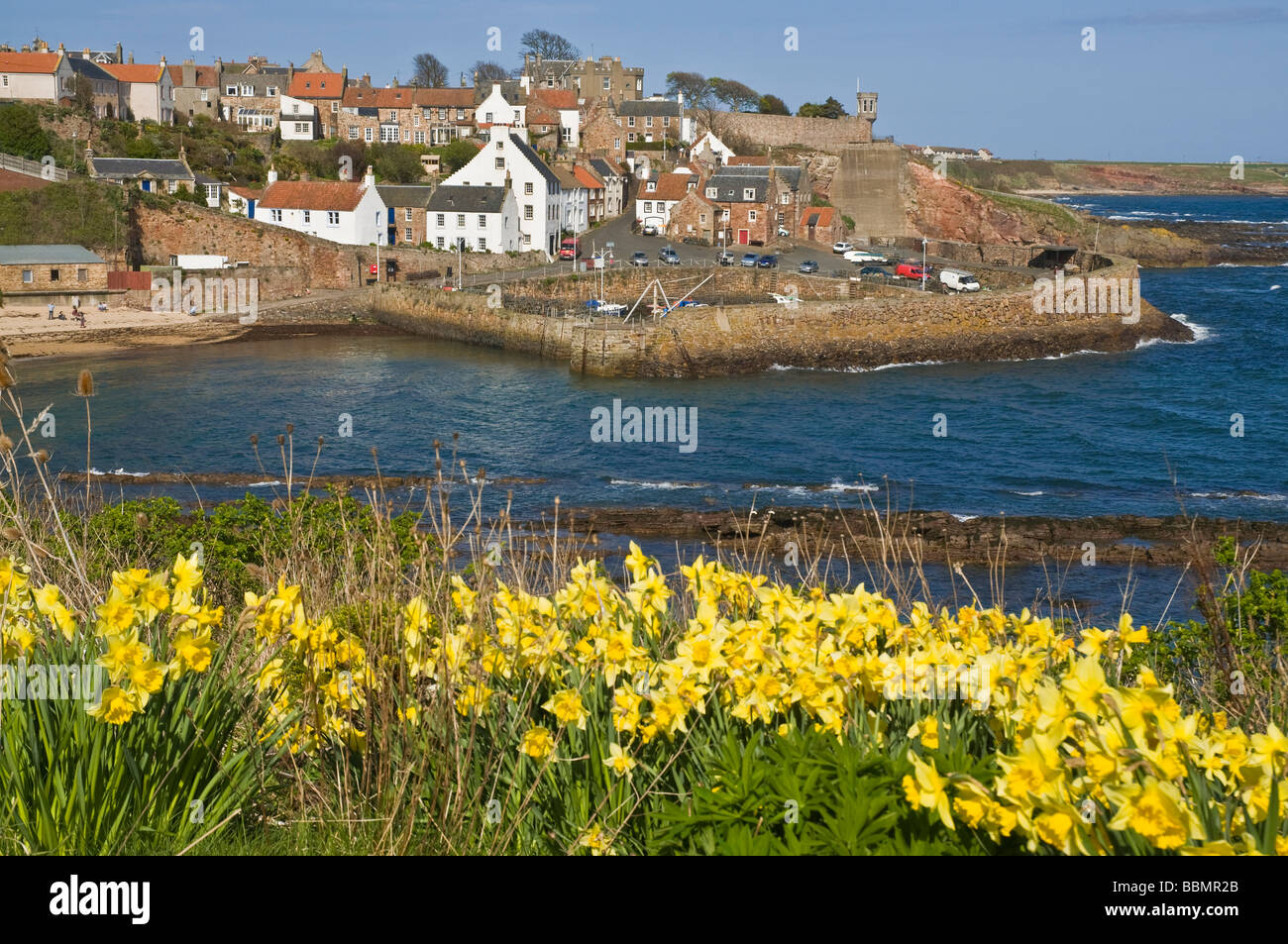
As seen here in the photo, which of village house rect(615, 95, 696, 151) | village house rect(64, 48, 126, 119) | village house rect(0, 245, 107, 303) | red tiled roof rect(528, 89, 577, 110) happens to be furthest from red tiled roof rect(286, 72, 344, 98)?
village house rect(0, 245, 107, 303)

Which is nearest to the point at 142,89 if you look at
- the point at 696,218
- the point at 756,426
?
the point at 696,218

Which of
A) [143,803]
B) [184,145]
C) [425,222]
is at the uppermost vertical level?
[184,145]

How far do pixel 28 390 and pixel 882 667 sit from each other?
3375 centimetres

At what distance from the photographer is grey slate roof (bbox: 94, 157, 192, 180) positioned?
5416 cm

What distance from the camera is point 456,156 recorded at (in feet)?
222

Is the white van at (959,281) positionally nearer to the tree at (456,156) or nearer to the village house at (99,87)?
the tree at (456,156)

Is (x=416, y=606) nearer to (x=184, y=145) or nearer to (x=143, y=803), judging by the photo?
(x=143, y=803)

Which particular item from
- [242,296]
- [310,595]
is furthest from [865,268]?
[310,595]

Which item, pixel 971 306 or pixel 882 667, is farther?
pixel 971 306

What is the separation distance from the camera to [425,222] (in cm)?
5528

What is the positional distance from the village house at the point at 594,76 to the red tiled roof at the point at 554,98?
575 inches

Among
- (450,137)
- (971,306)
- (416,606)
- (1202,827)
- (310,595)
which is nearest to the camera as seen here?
(1202,827)

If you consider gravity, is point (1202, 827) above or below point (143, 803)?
above
